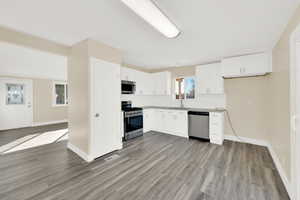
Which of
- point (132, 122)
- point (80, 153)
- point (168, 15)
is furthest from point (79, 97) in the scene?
point (168, 15)

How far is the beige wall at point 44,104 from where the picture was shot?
5.84 metres

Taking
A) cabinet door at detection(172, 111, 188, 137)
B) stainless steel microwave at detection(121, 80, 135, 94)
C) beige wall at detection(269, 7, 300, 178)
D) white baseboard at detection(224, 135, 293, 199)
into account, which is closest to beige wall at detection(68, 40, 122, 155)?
stainless steel microwave at detection(121, 80, 135, 94)

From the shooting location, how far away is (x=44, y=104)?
6121mm

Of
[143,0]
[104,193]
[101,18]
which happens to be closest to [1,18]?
[101,18]

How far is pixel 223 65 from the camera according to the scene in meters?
3.60

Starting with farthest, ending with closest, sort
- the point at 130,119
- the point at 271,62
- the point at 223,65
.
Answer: the point at 130,119, the point at 223,65, the point at 271,62

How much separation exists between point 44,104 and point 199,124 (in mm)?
7167

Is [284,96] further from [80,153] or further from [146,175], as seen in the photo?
[80,153]

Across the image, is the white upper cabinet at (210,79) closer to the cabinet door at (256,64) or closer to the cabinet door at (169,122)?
the cabinet door at (256,64)

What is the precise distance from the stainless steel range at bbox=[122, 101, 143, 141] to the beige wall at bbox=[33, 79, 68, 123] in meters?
4.55

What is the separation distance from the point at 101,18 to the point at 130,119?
271cm

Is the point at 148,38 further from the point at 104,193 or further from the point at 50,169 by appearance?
the point at 50,169

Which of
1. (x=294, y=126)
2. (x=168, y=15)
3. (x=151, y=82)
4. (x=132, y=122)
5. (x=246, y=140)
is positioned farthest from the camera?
(x=151, y=82)

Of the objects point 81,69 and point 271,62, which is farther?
point 271,62
